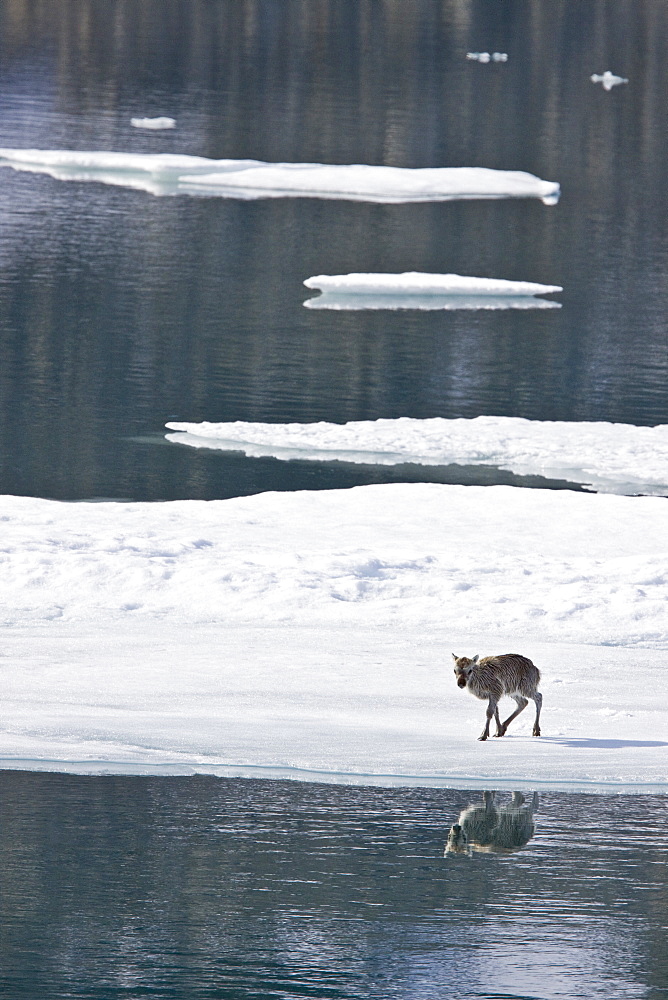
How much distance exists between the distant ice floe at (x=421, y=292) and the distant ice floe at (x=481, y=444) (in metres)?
8.94

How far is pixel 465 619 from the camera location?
10.1 metres

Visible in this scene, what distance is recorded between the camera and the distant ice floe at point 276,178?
3559 cm

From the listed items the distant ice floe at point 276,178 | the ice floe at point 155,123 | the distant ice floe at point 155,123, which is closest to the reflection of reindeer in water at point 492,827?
the distant ice floe at point 276,178

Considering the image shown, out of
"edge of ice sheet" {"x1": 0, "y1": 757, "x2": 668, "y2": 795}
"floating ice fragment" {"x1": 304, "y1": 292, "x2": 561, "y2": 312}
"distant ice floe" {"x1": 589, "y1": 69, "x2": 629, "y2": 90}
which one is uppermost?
"distant ice floe" {"x1": 589, "y1": 69, "x2": 629, "y2": 90}

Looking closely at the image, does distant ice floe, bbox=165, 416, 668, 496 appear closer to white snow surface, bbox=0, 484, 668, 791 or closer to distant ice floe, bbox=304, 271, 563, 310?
white snow surface, bbox=0, 484, 668, 791

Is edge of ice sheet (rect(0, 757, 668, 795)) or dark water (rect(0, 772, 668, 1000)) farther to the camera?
edge of ice sheet (rect(0, 757, 668, 795))

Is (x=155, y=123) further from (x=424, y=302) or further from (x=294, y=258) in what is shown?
(x=424, y=302)

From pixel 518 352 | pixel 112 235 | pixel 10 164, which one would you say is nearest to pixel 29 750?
pixel 518 352

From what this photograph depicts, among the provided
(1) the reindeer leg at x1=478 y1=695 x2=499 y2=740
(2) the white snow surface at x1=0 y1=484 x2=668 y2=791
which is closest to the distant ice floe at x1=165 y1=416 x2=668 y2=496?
(2) the white snow surface at x1=0 y1=484 x2=668 y2=791

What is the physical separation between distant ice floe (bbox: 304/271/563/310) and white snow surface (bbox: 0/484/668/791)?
14.2 m

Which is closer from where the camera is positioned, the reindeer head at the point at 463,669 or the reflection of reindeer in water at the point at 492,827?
the reflection of reindeer in water at the point at 492,827

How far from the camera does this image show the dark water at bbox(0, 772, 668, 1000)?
562cm

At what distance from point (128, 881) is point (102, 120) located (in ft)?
152

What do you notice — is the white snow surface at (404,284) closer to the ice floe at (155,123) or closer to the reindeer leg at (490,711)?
the reindeer leg at (490,711)
